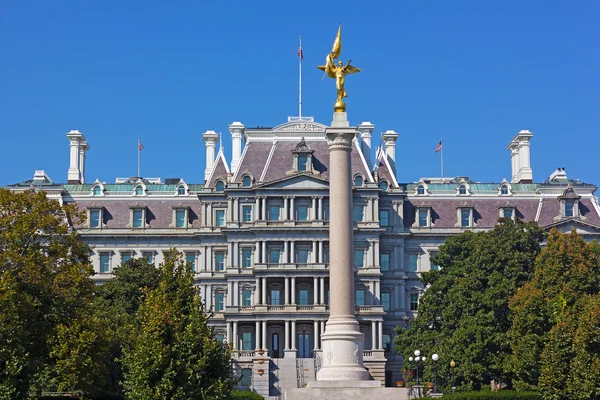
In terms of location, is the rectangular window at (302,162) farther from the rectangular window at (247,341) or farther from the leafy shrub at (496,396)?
the leafy shrub at (496,396)

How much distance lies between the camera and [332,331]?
5188 cm

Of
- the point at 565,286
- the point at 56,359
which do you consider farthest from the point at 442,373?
the point at 56,359

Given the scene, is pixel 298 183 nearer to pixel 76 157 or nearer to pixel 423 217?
pixel 423 217

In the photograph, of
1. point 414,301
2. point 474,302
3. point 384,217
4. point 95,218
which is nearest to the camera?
point 474,302

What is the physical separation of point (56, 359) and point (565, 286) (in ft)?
101

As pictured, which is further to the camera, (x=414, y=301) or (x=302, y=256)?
(x=414, y=301)

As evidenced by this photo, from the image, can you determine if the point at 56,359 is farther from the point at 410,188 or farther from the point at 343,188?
the point at 410,188

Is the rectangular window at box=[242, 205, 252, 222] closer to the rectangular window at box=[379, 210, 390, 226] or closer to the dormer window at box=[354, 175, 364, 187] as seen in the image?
the dormer window at box=[354, 175, 364, 187]

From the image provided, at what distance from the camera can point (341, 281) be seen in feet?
172

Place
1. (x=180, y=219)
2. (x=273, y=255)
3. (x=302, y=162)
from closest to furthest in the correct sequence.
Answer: (x=273, y=255)
(x=302, y=162)
(x=180, y=219)

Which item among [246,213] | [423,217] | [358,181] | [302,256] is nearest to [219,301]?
[246,213]

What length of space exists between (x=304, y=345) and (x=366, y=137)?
22.3 metres

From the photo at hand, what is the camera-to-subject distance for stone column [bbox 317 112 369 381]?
5172cm

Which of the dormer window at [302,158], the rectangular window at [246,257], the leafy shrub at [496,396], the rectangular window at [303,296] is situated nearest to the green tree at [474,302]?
the leafy shrub at [496,396]
